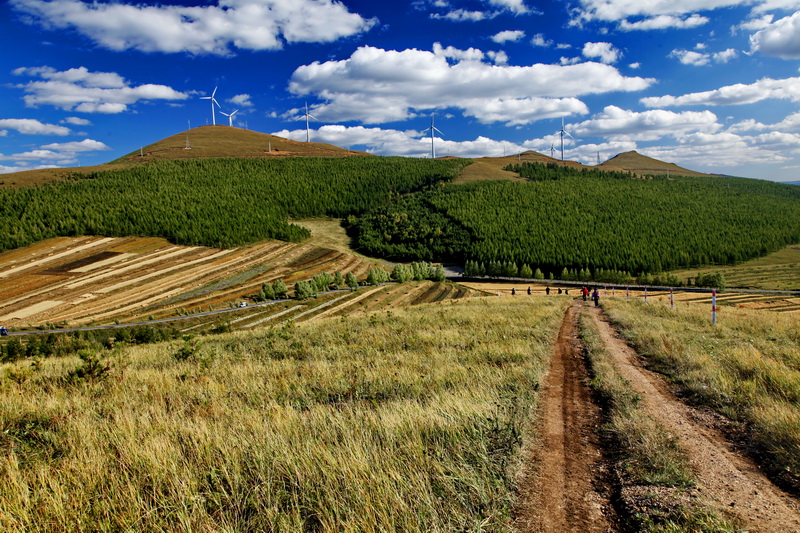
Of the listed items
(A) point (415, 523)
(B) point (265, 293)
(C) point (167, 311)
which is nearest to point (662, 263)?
(B) point (265, 293)

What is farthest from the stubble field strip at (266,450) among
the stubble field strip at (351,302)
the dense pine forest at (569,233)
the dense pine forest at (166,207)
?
the dense pine forest at (569,233)

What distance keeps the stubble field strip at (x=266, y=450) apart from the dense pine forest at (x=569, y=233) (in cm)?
13293

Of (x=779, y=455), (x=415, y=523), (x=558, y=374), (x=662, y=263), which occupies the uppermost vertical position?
(x=415, y=523)

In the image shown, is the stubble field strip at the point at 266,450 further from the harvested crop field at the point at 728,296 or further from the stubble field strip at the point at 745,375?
the harvested crop field at the point at 728,296

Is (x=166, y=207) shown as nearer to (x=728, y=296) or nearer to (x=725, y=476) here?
(x=725, y=476)

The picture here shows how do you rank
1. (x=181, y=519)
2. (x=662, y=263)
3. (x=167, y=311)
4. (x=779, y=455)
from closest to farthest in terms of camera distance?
(x=181, y=519) → (x=779, y=455) → (x=167, y=311) → (x=662, y=263)

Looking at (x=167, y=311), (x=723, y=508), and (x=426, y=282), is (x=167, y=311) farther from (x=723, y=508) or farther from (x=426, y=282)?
(x=723, y=508)

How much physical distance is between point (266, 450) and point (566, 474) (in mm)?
4420

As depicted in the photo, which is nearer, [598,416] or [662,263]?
[598,416]

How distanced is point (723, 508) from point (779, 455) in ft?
7.14

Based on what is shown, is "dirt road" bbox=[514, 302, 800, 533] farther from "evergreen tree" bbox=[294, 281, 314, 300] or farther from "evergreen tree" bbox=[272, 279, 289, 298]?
"evergreen tree" bbox=[272, 279, 289, 298]

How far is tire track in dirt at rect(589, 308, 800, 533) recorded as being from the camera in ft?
15.1

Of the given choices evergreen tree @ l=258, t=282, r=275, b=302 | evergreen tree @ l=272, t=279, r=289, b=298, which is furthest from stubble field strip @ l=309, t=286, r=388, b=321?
Result: evergreen tree @ l=258, t=282, r=275, b=302

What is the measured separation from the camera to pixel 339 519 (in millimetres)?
4086
